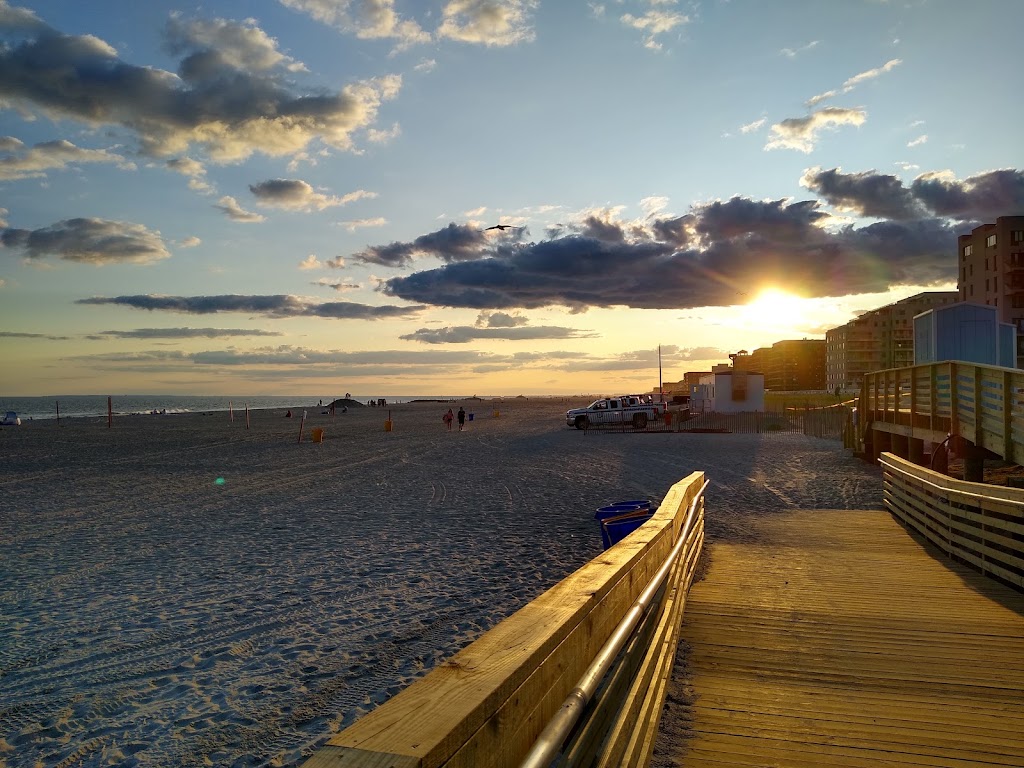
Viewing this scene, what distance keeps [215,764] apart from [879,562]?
7.59 meters

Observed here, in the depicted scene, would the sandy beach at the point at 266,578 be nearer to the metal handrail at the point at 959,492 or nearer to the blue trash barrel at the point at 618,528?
the blue trash barrel at the point at 618,528

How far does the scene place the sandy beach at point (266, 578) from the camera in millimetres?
5336

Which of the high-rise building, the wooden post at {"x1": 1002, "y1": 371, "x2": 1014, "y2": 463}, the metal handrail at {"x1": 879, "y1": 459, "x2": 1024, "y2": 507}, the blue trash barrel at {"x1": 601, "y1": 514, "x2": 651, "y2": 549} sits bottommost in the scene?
the blue trash barrel at {"x1": 601, "y1": 514, "x2": 651, "y2": 549}

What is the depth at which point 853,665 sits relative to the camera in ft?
16.4

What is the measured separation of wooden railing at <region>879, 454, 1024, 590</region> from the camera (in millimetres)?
7148

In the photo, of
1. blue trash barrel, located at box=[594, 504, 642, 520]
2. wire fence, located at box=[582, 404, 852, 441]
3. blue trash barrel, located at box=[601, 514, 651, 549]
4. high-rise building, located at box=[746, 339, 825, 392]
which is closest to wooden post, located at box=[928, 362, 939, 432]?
blue trash barrel, located at box=[594, 504, 642, 520]

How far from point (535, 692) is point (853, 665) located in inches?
149

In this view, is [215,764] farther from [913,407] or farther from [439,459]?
[439,459]

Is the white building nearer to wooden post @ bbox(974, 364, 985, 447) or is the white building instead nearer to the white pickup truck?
the white pickup truck

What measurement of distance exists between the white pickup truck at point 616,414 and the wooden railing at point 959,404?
19068 millimetres

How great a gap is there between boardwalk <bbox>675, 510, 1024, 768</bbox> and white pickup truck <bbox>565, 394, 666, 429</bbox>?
31.1 metres

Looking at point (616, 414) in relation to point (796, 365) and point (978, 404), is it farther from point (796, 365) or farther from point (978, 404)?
point (796, 365)

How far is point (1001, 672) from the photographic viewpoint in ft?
15.9

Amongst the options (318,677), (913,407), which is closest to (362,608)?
(318,677)
